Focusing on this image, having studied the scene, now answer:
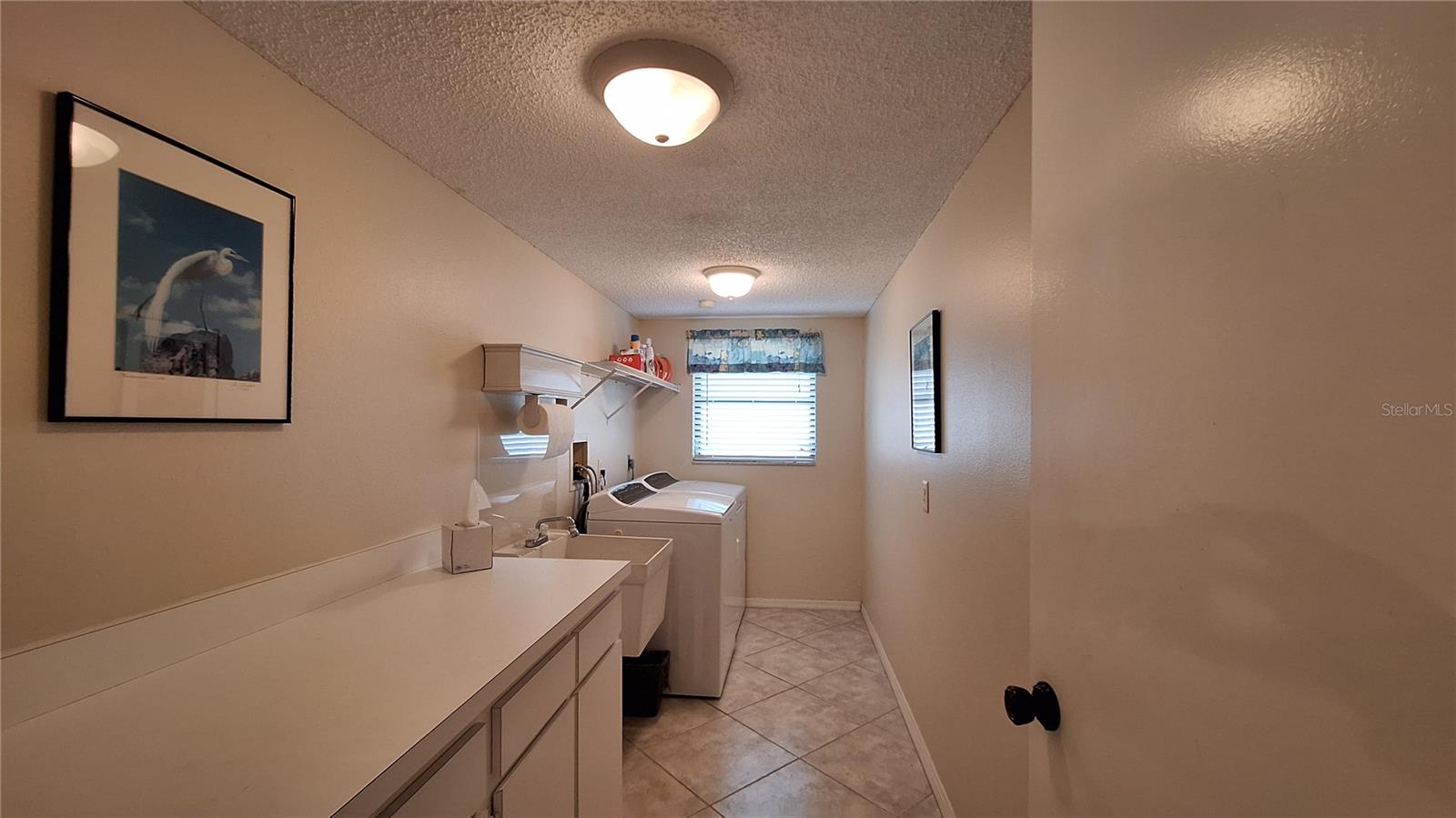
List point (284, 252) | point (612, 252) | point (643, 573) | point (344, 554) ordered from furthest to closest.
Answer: point (612, 252) → point (643, 573) → point (344, 554) → point (284, 252)

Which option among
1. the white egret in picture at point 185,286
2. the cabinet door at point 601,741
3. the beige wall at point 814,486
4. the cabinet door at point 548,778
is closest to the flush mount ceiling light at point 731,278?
the beige wall at point 814,486

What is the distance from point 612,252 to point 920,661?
2216 millimetres

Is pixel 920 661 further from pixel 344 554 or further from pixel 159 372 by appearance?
pixel 159 372

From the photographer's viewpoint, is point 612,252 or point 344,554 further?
point 612,252

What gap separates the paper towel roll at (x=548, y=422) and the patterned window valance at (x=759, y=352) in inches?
78.2

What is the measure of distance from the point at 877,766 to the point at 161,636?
2.31 meters

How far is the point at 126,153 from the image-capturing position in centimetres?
95

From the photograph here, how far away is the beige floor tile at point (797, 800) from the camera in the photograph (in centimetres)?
201

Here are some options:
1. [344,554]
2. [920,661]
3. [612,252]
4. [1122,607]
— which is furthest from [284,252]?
[920,661]

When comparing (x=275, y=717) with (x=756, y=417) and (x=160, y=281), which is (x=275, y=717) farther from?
(x=756, y=417)

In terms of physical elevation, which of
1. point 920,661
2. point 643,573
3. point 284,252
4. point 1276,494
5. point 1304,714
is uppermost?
point 284,252

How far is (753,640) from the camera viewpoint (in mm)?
3598

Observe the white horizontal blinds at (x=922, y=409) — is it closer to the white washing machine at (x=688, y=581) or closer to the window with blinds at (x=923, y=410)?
the window with blinds at (x=923, y=410)

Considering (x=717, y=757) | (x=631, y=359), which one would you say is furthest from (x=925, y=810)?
(x=631, y=359)
